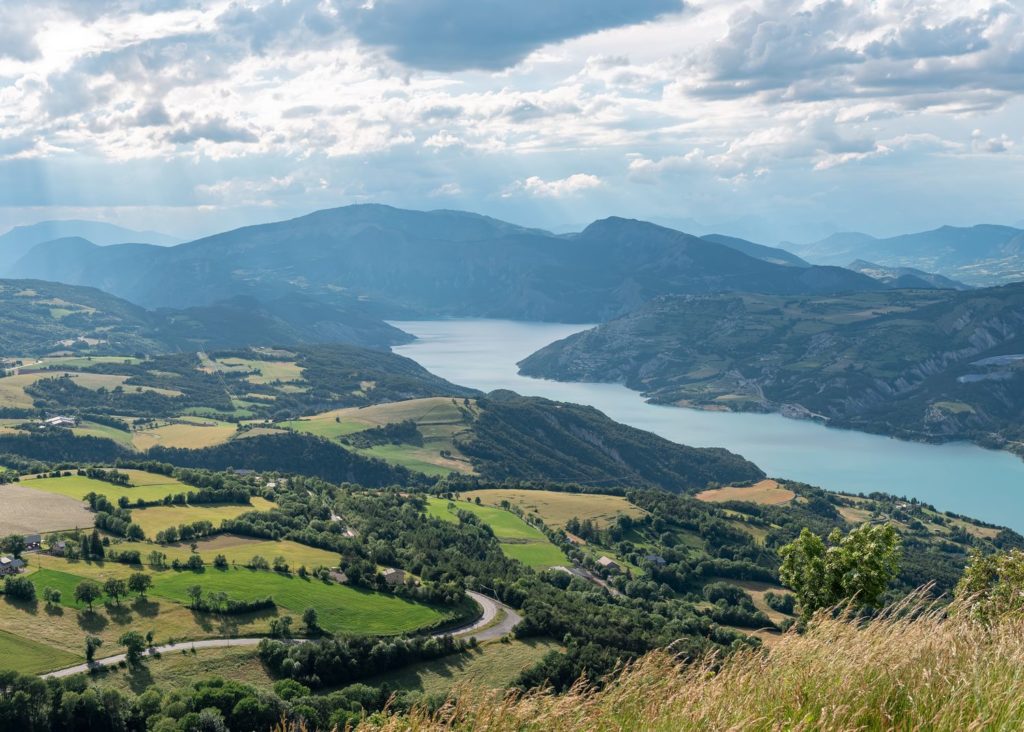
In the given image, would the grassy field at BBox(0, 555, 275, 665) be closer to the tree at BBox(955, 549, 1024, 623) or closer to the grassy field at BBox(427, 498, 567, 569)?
the grassy field at BBox(427, 498, 567, 569)

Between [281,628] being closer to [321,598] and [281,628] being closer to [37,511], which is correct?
[321,598]

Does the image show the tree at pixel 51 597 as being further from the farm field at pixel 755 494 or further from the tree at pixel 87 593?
the farm field at pixel 755 494

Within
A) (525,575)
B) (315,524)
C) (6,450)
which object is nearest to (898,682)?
(525,575)

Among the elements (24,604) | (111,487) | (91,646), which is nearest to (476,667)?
(91,646)

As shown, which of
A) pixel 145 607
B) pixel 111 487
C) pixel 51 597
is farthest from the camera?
pixel 111 487

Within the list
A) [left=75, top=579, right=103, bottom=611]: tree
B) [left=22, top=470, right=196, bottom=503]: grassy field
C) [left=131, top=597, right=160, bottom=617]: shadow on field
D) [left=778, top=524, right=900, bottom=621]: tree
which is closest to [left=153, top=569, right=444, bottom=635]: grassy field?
[left=131, top=597, right=160, bottom=617]: shadow on field

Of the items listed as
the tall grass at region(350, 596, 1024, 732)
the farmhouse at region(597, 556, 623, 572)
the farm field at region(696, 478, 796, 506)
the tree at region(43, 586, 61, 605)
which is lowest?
the farm field at region(696, 478, 796, 506)
